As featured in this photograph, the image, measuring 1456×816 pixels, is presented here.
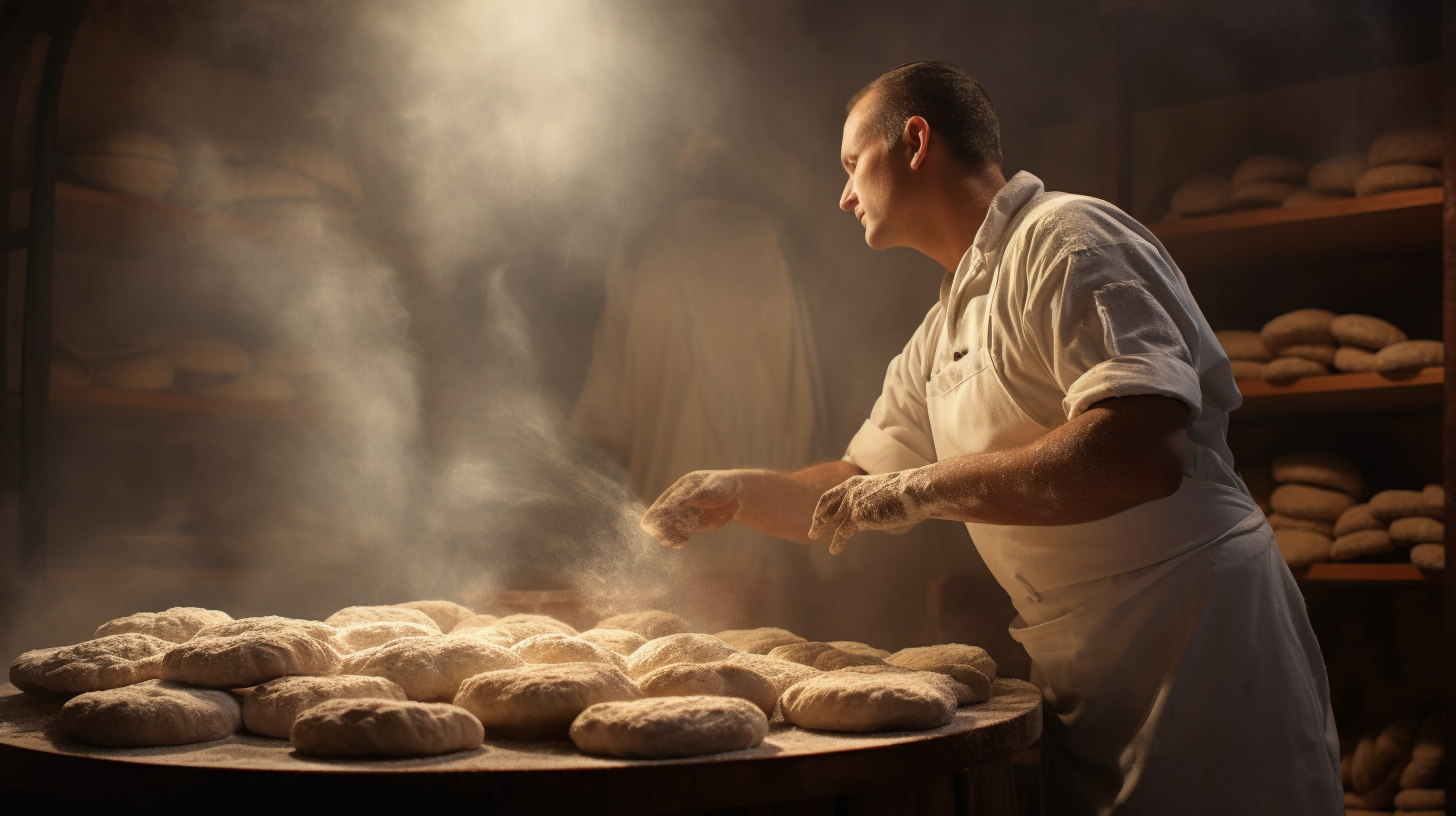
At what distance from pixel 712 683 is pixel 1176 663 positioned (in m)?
0.74

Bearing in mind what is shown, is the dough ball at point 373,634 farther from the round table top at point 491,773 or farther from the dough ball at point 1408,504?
the dough ball at point 1408,504

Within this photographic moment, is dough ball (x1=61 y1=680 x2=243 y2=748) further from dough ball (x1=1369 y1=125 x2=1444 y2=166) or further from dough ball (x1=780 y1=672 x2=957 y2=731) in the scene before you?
dough ball (x1=1369 y1=125 x2=1444 y2=166)

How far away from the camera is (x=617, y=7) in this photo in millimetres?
3336

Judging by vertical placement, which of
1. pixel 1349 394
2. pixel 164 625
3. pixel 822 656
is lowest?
pixel 822 656

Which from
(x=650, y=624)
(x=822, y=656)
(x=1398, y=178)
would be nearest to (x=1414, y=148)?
(x=1398, y=178)

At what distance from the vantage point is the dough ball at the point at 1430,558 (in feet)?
8.16

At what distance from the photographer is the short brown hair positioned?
1805 mm

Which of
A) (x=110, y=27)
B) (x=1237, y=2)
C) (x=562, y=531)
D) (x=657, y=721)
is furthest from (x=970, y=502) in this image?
(x=110, y=27)

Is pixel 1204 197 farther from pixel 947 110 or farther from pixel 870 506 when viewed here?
pixel 870 506

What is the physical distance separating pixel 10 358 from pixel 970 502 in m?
2.57

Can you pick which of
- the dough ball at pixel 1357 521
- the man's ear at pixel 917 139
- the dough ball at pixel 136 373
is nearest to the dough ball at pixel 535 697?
the man's ear at pixel 917 139

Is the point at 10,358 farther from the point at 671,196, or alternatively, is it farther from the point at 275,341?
the point at 671,196

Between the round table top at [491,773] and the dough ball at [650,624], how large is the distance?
698 mm

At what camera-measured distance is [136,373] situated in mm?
2758
